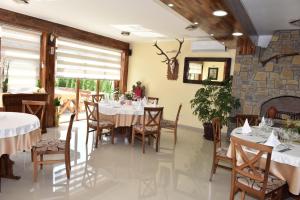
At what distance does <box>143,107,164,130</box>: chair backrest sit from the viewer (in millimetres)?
4633

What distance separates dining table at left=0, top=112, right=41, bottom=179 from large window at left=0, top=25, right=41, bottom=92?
7.71 feet

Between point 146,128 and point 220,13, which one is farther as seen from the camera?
point 146,128

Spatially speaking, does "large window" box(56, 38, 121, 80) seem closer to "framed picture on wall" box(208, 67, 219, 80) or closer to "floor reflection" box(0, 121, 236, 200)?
"floor reflection" box(0, 121, 236, 200)

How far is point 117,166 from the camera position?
153 inches

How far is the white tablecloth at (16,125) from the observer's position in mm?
2564

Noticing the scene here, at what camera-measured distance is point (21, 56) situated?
5414mm

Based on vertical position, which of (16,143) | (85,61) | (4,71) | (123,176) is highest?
(85,61)

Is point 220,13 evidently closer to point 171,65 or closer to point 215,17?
point 215,17

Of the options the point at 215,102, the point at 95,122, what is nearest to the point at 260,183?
the point at 95,122

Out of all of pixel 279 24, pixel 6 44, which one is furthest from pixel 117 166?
pixel 279 24

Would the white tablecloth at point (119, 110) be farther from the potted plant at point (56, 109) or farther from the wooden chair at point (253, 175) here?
the wooden chair at point (253, 175)

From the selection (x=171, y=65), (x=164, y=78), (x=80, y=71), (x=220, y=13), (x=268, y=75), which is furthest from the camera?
(x=164, y=78)

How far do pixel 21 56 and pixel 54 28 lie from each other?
104 cm

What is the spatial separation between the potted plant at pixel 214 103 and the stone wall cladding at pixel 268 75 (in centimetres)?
26
